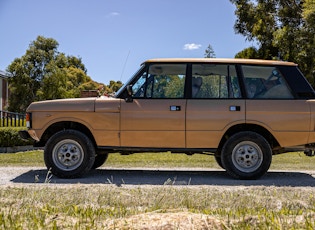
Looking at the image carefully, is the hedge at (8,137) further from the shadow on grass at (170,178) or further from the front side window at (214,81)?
the front side window at (214,81)

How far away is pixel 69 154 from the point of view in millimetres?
7672

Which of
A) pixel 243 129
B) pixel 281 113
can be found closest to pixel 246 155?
pixel 243 129

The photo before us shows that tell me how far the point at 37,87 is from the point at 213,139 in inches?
1911

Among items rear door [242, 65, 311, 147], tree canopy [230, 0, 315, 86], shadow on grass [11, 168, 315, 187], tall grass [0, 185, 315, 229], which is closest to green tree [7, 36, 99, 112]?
tree canopy [230, 0, 315, 86]

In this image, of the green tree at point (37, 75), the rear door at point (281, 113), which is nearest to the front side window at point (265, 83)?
the rear door at point (281, 113)

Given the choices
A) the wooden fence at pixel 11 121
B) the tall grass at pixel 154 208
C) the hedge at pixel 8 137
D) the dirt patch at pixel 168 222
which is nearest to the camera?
the dirt patch at pixel 168 222

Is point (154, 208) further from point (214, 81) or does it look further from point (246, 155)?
point (214, 81)

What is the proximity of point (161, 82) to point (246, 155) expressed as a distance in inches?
79.5

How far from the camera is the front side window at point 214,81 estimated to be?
773 cm

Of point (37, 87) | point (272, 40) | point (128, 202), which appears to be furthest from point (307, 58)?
point (37, 87)

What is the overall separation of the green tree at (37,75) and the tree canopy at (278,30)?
1055 inches

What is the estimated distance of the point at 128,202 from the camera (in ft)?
15.9

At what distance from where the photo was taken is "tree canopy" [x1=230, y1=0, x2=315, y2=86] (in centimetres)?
2553

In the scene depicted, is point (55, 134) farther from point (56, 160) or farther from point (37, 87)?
point (37, 87)
